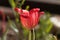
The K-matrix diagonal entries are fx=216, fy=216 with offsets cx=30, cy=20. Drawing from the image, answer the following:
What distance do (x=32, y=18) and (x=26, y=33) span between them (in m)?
0.13

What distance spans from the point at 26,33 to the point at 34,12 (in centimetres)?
14


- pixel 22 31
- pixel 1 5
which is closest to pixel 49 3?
pixel 1 5

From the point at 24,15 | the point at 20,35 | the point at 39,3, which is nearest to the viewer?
the point at 24,15

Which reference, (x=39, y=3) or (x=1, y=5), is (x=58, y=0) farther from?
(x=1, y=5)

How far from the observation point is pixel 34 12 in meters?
0.58

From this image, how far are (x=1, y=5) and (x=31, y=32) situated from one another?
1386mm

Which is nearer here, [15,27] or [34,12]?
[34,12]

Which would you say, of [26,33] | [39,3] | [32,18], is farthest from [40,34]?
[39,3]

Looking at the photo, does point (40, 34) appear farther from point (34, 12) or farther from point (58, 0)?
point (58, 0)

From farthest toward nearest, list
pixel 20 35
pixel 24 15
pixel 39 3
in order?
1. pixel 39 3
2. pixel 20 35
3. pixel 24 15

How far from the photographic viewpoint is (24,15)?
55cm

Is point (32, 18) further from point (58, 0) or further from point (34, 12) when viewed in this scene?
point (58, 0)

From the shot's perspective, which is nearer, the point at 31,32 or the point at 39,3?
the point at 31,32

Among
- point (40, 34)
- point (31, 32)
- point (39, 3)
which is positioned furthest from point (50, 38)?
point (39, 3)
